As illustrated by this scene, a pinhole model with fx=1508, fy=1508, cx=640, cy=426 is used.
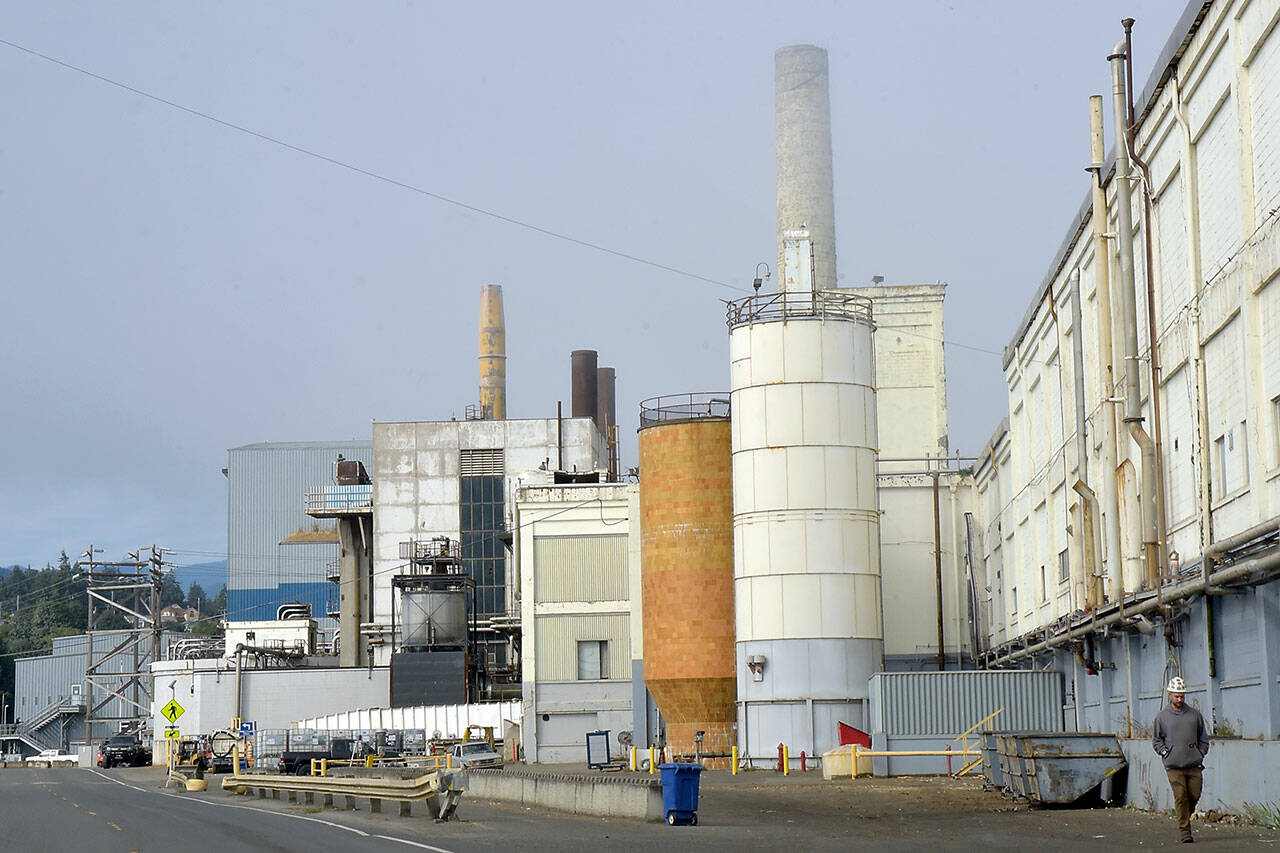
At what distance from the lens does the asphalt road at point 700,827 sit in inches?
700

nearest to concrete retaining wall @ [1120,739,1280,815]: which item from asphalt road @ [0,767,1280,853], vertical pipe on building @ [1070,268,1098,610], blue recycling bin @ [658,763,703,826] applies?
asphalt road @ [0,767,1280,853]

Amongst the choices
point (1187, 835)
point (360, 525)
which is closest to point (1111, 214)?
point (1187, 835)

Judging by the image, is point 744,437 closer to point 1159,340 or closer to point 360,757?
point 1159,340

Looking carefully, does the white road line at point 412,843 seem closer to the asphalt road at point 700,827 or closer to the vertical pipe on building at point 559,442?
the asphalt road at point 700,827

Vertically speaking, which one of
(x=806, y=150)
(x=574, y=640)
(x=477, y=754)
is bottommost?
(x=477, y=754)

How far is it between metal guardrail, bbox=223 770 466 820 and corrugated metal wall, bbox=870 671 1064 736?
1357 centimetres

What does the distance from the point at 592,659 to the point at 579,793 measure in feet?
99.4

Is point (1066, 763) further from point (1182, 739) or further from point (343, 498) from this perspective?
point (343, 498)

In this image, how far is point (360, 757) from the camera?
5906 cm

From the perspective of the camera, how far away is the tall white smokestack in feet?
232

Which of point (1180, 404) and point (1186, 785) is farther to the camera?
point (1180, 404)

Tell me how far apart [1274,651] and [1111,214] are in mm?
10003

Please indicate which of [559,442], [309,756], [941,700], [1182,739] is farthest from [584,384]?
[1182,739]

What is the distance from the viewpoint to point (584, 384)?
304ft
